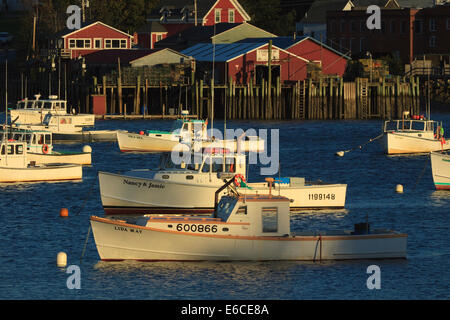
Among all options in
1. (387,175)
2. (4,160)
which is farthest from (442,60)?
(4,160)

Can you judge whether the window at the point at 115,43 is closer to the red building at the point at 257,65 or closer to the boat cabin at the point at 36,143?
the red building at the point at 257,65

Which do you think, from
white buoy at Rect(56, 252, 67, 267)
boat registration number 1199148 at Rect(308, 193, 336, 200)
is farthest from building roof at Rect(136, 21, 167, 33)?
white buoy at Rect(56, 252, 67, 267)

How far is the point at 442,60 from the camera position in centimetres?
12594

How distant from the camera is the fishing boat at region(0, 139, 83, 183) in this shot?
56938 mm

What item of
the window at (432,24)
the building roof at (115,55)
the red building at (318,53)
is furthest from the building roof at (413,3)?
the building roof at (115,55)

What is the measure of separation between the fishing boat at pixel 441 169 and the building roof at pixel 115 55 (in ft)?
205

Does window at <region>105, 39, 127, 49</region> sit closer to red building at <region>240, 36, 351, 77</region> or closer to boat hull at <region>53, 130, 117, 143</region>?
red building at <region>240, 36, 351, 77</region>

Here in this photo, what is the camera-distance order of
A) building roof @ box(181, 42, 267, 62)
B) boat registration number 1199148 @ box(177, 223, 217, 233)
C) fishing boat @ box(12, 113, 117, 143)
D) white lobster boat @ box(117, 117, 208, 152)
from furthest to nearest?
building roof @ box(181, 42, 267, 62) → fishing boat @ box(12, 113, 117, 143) → white lobster boat @ box(117, 117, 208, 152) → boat registration number 1199148 @ box(177, 223, 217, 233)

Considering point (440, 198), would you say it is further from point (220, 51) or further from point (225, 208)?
point (220, 51)

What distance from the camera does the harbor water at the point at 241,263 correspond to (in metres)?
36.2

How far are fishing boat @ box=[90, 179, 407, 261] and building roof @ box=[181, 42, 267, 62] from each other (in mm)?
71884

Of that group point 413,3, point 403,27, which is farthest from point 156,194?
point 413,3

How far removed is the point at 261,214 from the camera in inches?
1489

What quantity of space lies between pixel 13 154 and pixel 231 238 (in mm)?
22285
